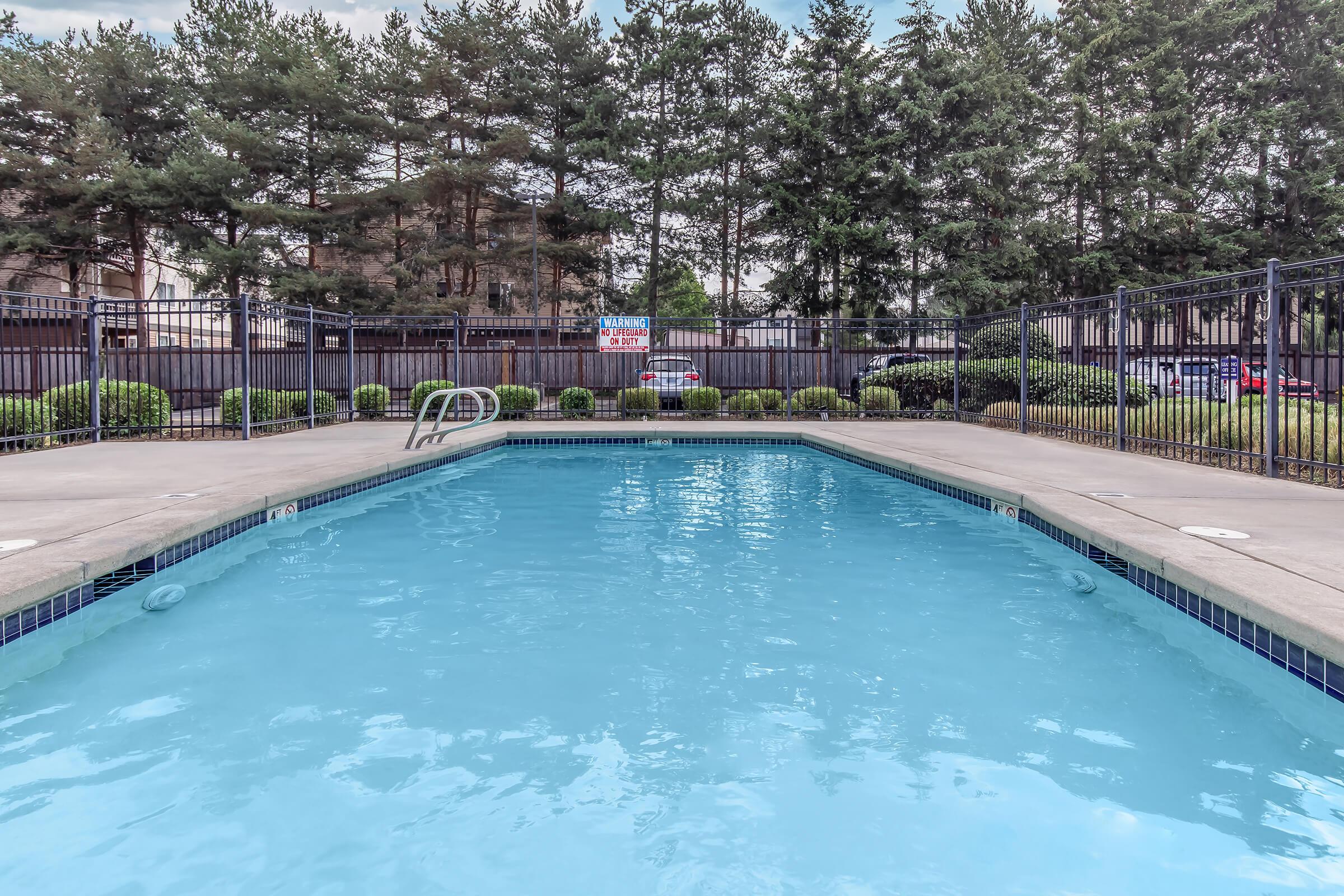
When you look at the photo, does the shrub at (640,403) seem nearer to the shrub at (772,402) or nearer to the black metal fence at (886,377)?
the black metal fence at (886,377)

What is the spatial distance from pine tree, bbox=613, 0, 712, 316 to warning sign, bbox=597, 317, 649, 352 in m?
15.5

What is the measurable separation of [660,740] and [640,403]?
1401 centimetres

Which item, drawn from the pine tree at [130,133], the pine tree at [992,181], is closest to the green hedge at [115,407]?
the pine tree at [130,133]

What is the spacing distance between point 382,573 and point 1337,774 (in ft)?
15.8

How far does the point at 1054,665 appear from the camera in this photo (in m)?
3.67

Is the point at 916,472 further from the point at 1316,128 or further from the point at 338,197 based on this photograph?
the point at 1316,128

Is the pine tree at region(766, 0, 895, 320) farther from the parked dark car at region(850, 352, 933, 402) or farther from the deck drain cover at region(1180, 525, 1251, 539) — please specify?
the deck drain cover at region(1180, 525, 1251, 539)

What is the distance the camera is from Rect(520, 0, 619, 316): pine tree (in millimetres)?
28828

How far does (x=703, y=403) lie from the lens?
17.2 metres

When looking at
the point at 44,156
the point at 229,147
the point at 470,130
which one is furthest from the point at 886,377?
the point at 44,156

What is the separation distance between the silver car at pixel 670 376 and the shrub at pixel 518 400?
2.53m

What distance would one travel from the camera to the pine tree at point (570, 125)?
2883 cm

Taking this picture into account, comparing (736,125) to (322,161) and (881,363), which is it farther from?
(322,161)

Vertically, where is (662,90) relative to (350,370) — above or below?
above
